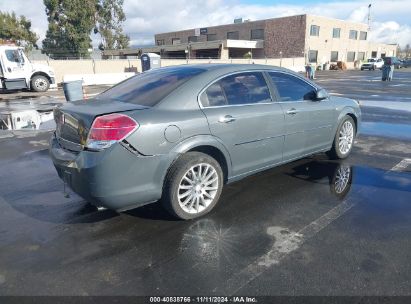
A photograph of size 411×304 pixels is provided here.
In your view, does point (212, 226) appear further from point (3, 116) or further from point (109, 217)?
point (3, 116)

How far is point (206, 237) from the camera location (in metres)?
3.43

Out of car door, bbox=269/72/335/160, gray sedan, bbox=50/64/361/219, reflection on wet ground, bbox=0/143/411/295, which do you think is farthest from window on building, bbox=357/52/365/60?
gray sedan, bbox=50/64/361/219

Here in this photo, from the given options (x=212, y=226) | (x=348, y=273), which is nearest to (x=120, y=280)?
(x=212, y=226)

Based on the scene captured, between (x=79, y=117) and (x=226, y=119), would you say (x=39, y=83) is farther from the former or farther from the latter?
(x=226, y=119)

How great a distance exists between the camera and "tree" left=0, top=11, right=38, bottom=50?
1451 inches

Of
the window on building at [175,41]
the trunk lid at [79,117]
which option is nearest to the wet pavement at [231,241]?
the trunk lid at [79,117]

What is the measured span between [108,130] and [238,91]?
5.47ft

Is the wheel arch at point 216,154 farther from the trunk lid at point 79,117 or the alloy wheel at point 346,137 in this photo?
the alloy wheel at point 346,137

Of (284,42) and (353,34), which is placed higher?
(353,34)

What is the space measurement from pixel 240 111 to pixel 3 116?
33.9 feet

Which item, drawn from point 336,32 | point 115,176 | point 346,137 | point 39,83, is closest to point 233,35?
point 336,32

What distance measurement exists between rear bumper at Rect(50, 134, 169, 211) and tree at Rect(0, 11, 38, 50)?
127ft

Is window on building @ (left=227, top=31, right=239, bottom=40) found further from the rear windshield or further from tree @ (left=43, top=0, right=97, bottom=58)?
the rear windshield

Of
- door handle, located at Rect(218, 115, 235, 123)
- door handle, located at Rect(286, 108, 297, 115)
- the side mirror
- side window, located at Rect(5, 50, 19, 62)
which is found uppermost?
side window, located at Rect(5, 50, 19, 62)
